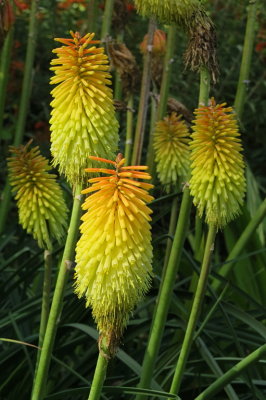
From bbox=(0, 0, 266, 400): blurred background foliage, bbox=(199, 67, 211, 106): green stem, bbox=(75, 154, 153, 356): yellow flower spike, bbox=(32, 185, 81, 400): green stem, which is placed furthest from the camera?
bbox=(0, 0, 266, 400): blurred background foliage

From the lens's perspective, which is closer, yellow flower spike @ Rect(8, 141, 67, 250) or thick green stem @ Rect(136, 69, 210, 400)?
thick green stem @ Rect(136, 69, 210, 400)

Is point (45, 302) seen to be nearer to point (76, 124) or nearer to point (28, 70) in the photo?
point (76, 124)

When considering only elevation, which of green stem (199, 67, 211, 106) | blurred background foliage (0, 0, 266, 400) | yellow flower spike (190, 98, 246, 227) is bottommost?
blurred background foliage (0, 0, 266, 400)

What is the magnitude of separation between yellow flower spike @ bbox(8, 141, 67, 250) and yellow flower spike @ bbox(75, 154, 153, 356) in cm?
69

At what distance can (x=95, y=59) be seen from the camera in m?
2.13

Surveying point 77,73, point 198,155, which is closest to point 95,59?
point 77,73

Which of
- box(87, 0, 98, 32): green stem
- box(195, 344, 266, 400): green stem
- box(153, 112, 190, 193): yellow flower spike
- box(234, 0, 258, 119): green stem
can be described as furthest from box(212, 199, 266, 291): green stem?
box(87, 0, 98, 32): green stem

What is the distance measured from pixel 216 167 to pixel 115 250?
1.97 ft

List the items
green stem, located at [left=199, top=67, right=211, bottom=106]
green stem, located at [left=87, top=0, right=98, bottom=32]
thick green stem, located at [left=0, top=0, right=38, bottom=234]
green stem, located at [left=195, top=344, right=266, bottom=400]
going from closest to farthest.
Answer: green stem, located at [left=195, top=344, right=266, bottom=400] → green stem, located at [left=199, top=67, right=211, bottom=106] → green stem, located at [left=87, top=0, right=98, bottom=32] → thick green stem, located at [left=0, top=0, right=38, bottom=234]

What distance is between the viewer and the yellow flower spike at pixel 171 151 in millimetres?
3125

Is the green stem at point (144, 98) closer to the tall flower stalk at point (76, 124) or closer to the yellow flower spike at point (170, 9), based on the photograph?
the yellow flower spike at point (170, 9)

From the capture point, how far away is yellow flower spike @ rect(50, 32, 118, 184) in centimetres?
207

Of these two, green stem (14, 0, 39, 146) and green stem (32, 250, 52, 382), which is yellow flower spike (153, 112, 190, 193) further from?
green stem (14, 0, 39, 146)

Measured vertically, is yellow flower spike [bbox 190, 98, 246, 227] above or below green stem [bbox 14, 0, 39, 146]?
below
